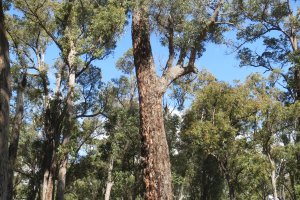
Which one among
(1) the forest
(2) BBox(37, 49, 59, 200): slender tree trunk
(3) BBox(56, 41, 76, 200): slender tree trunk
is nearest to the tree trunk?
(1) the forest

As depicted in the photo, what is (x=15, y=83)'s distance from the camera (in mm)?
21359

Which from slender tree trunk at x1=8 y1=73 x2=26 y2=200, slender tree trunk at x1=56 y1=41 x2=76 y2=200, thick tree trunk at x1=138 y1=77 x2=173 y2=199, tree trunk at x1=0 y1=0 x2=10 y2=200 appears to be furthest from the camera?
slender tree trunk at x1=56 y1=41 x2=76 y2=200

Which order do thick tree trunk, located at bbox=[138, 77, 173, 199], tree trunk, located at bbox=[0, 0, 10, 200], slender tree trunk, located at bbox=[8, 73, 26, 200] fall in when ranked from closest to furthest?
thick tree trunk, located at bbox=[138, 77, 173, 199], tree trunk, located at bbox=[0, 0, 10, 200], slender tree trunk, located at bbox=[8, 73, 26, 200]

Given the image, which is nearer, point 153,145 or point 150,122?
point 153,145

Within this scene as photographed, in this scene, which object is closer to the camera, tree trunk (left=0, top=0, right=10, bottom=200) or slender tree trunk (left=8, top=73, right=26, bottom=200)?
tree trunk (left=0, top=0, right=10, bottom=200)

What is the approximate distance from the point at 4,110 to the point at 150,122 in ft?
9.14

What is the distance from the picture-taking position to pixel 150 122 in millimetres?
6352

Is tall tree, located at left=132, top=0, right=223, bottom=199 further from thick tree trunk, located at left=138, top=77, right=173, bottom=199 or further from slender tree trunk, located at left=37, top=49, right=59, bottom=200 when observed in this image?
slender tree trunk, located at left=37, top=49, right=59, bottom=200

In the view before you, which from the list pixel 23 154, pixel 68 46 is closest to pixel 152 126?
pixel 68 46

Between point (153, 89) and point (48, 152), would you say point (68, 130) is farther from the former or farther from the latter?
point (153, 89)

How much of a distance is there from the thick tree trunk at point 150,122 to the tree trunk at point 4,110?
97.6 inches

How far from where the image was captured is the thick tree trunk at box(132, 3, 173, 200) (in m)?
5.96

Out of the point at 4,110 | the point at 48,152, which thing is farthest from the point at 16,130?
the point at 4,110

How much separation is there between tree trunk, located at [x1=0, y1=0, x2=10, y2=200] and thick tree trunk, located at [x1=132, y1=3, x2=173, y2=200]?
2.48 m
